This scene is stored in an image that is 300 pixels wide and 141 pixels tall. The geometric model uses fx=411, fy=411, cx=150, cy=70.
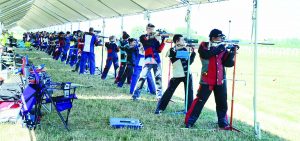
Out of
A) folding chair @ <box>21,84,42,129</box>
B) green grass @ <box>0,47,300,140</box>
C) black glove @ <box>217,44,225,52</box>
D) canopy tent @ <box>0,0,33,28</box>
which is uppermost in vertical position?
canopy tent @ <box>0,0,33,28</box>

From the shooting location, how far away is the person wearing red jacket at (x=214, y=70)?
231 inches

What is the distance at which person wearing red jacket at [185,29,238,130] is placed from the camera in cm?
587

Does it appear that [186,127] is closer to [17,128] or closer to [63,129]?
[63,129]

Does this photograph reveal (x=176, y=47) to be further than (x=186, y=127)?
Yes

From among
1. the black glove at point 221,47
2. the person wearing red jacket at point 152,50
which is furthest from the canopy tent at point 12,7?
the black glove at point 221,47

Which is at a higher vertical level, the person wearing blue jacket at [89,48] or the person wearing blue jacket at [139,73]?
the person wearing blue jacket at [89,48]

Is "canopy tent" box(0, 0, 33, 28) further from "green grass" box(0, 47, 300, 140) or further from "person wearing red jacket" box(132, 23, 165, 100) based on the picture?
"person wearing red jacket" box(132, 23, 165, 100)

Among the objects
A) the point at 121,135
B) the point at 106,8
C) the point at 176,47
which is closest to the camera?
the point at 121,135

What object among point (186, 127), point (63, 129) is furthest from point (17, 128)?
point (186, 127)

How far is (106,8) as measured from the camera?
13461 millimetres

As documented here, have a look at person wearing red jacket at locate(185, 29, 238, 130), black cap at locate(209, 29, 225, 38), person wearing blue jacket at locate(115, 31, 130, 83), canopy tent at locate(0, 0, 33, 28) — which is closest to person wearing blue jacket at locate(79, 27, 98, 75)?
person wearing blue jacket at locate(115, 31, 130, 83)

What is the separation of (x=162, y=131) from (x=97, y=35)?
8.26 meters

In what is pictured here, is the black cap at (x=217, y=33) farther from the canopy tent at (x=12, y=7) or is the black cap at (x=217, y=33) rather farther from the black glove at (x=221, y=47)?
the canopy tent at (x=12, y=7)

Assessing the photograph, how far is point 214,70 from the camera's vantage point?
19.5 ft
